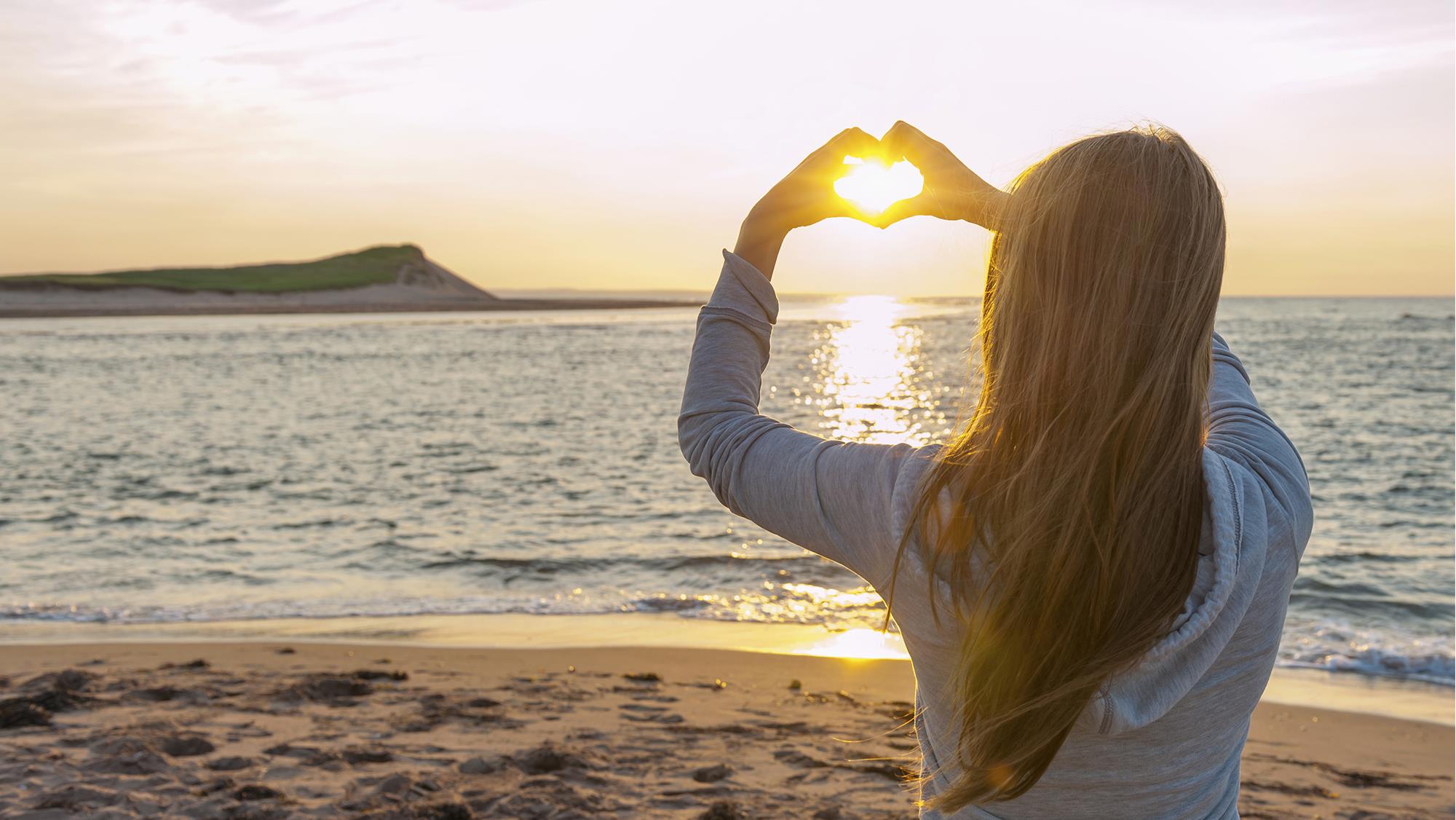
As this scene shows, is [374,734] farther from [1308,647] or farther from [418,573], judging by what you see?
[1308,647]

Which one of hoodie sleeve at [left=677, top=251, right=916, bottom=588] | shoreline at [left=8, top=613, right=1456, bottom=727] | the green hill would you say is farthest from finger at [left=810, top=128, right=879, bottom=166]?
the green hill

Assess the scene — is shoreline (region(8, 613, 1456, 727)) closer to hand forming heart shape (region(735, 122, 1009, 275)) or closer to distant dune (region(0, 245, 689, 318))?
hand forming heart shape (region(735, 122, 1009, 275))

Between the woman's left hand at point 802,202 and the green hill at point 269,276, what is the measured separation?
99.7 metres

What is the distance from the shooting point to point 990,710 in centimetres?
109

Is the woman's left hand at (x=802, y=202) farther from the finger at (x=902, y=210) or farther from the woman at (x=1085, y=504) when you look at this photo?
the woman at (x=1085, y=504)

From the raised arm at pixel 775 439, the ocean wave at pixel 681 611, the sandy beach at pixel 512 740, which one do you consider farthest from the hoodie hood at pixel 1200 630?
the ocean wave at pixel 681 611

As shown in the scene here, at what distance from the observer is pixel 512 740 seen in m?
4.95

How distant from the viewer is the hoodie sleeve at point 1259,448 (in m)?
1.07

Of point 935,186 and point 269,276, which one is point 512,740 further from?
point 269,276

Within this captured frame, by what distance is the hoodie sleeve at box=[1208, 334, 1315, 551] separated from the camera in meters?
1.07

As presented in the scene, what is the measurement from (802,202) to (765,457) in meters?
0.35

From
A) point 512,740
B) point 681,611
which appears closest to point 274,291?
point 681,611

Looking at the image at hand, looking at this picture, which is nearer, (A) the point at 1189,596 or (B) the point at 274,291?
(A) the point at 1189,596

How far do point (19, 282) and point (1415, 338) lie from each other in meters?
97.4
